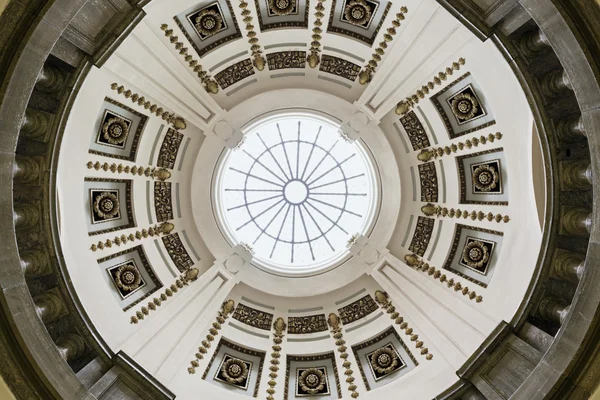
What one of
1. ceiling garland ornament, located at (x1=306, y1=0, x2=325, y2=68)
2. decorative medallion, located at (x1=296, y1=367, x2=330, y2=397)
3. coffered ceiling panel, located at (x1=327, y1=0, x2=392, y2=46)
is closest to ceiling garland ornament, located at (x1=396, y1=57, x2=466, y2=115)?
coffered ceiling panel, located at (x1=327, y1=0, x2=392, y2=46)

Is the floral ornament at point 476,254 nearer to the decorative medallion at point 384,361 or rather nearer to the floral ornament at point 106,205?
the decorative medallion at point 384,361

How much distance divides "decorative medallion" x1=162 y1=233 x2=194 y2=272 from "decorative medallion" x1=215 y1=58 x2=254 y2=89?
4.76m

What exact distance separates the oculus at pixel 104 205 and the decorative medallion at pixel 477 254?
9.76 meters

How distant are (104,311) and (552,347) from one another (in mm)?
10231

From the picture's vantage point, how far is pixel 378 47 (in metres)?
14.2

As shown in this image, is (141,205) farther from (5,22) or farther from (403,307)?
(403,307)

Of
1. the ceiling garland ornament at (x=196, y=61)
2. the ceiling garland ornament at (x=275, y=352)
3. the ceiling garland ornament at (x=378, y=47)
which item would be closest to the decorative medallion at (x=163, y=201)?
the ceiling garland ornament at (x=196, y=61)

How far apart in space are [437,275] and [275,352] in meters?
5.31

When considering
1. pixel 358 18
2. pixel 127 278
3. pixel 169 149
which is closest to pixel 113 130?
pixel 169 149

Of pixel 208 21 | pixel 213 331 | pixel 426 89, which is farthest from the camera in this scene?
pixel 213 331

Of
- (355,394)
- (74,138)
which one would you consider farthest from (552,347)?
(74,138)

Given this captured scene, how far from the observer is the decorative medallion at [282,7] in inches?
546

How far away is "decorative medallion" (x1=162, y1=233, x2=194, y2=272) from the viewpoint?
15.9 metres

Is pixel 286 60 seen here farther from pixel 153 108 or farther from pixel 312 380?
pixel 312 380
